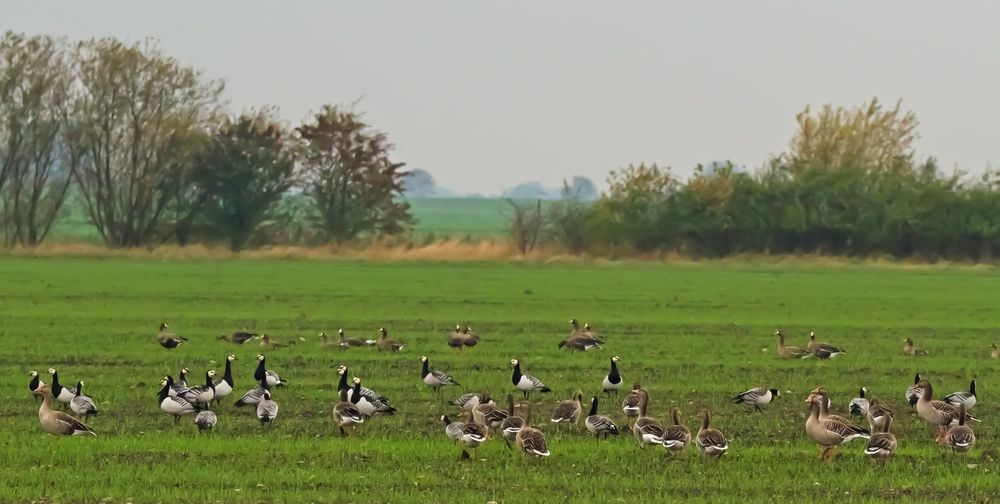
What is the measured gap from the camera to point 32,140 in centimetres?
8769

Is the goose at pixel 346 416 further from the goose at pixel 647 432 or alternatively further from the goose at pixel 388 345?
the goose at pixel 388 345

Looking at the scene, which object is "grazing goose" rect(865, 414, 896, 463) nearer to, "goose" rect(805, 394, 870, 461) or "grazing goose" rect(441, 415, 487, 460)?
"goose" rect(805, 394, 870, 461)

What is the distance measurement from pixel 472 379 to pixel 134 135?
2664 inches

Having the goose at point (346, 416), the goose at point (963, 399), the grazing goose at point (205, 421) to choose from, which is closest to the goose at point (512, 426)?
the goose at point (346, 416)

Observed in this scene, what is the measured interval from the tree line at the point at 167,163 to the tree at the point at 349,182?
0.06 meters

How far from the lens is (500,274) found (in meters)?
65.0

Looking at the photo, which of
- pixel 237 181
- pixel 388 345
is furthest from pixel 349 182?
pixel 388 345

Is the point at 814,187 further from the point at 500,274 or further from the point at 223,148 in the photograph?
the point at 223,148

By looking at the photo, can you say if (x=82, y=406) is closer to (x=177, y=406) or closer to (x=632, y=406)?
(x=177, y=406)

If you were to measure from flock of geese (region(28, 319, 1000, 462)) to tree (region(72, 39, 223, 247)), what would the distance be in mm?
67189

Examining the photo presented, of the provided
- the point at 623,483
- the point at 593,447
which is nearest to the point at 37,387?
the point at 593,447

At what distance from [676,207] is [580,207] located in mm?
5556

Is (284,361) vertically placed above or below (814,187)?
below

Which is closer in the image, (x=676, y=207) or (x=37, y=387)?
(x=37, y=387)
